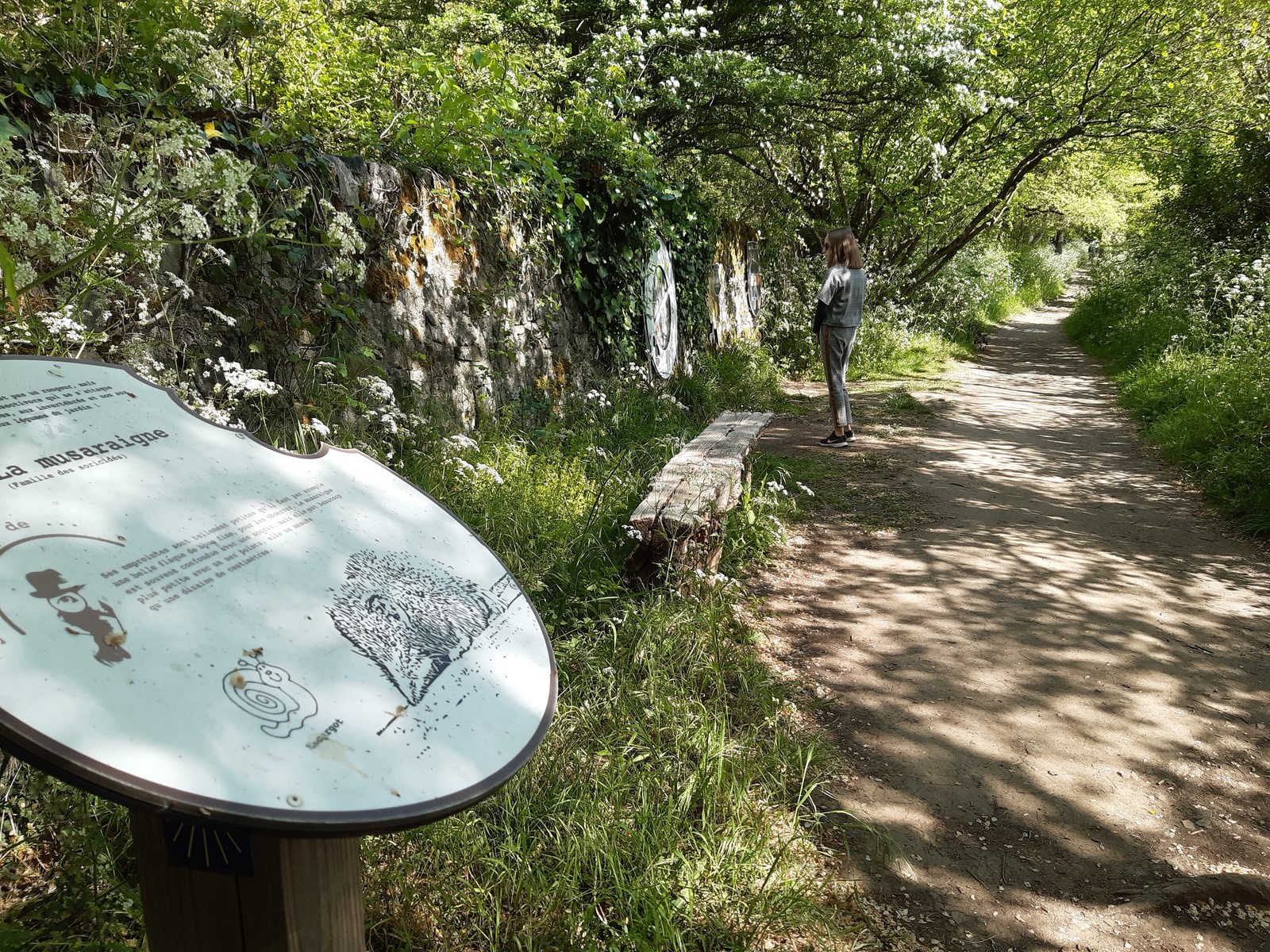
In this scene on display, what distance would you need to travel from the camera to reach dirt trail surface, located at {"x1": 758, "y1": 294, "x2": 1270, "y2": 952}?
2494 mm

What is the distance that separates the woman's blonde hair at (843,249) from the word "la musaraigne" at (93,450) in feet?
23.2

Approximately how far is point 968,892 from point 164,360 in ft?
10.8

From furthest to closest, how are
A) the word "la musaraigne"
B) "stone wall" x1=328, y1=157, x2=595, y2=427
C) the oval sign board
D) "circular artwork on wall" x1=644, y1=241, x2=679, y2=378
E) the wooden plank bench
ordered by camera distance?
Answer: "circular artwork on wall" x1=644, y1=241, x2=679, y2=378, "stone wall" x1=328, y1=157, x2=595, y2=427, the wooden plank bench, the word "la musaraigne", the oval sign board

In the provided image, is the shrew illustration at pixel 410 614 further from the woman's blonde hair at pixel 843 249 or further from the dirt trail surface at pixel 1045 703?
the woman's blonde hair at pixel 843 249

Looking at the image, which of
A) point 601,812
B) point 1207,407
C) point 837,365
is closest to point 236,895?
point 601,812

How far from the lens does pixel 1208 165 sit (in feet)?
40.5

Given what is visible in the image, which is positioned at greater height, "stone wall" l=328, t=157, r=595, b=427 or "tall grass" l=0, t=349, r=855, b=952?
"stone wall" l=328, t=157, r=595, b=427

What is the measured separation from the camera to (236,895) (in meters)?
1.26

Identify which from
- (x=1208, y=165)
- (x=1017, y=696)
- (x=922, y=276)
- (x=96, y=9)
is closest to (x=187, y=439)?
(x=96, y=9)

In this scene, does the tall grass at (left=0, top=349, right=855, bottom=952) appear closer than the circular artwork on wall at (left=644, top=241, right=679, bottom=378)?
Yes

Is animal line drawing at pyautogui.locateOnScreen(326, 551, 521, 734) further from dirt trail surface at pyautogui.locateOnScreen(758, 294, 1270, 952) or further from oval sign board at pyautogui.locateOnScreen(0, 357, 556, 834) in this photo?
dirt trail surface at pyautogui.locateOnScreen(758, 294, 1270, 952)

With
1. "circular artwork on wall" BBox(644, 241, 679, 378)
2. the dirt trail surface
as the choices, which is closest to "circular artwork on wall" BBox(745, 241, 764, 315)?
"circular artwork on wall" BBox(644, 241, 679, 378)

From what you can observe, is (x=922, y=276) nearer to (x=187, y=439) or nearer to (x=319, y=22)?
(x=319, y=22)

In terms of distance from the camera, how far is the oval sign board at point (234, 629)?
103cm
